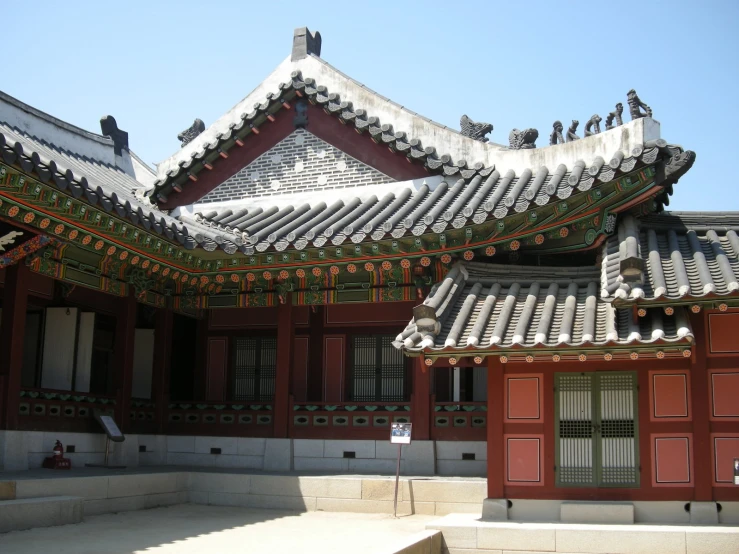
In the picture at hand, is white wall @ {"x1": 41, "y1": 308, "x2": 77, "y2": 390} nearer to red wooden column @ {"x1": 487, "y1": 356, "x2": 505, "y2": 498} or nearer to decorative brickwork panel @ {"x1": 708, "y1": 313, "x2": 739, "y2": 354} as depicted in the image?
red wooden column @ {"x1": 487, "y1": 356, "x2": 505, "y2": 498}

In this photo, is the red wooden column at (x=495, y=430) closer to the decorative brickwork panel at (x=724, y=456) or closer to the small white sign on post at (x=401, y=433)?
the small white sign on post at (x=401, y=433)

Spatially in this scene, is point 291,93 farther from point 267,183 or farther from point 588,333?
point 588,333

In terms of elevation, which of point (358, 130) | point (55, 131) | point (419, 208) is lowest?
point (419, 208)

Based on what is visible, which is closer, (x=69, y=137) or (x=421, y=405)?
(x=421, y=405)

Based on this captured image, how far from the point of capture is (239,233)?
622 inches

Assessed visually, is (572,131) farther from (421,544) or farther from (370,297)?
(421,544)

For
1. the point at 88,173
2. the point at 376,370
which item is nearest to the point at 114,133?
the point at 88,173

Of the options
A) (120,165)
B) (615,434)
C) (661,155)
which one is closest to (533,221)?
(661,155)

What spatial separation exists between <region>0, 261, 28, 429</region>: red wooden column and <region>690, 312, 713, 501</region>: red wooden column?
9452 mm

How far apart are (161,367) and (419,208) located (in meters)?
5.83

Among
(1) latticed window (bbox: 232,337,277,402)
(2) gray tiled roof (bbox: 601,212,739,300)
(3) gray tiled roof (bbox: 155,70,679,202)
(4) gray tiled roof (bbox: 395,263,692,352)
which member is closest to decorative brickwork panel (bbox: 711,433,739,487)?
(4) gray tiled roof (bbox: 395,263,692,352)

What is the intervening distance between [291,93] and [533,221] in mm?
6366

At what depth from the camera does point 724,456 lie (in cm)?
1100

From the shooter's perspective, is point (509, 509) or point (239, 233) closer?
point (509, 509)
